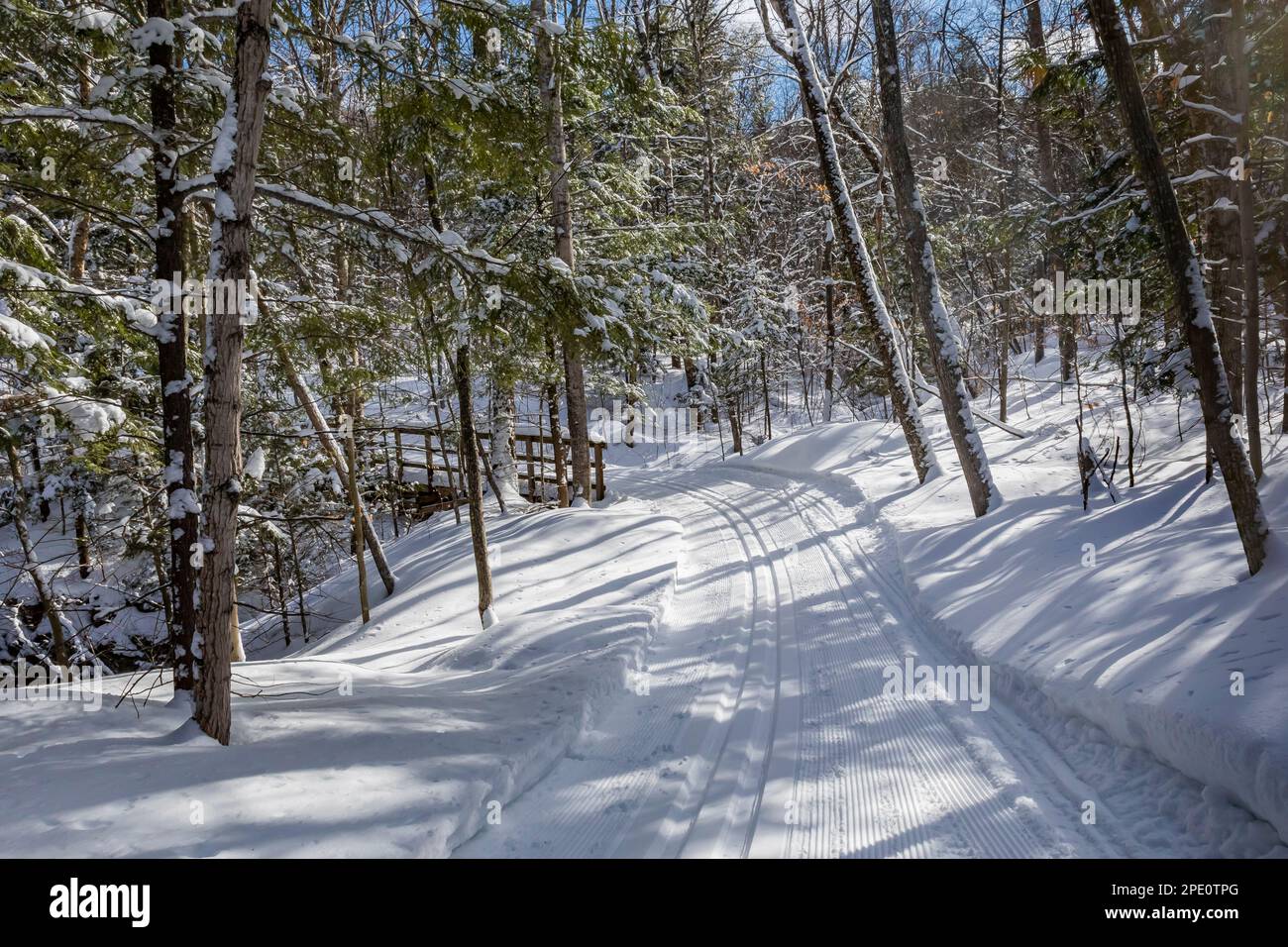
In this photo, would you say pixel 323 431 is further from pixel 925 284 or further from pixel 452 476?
pixel 452 476

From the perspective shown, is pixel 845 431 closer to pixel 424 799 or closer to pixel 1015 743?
pixel 1015 743

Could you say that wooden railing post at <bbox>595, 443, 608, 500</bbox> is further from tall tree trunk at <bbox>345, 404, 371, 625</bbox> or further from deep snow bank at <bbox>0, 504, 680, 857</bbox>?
deep snow bank at <bbox>0, 504, 680, 857</bbox>

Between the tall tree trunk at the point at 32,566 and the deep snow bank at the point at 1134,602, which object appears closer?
the deep snow bank at the point at 1134,602

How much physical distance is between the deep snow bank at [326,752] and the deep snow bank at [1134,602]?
342 cm

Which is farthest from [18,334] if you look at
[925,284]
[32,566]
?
[925,284]

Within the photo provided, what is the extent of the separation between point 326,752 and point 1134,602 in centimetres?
616

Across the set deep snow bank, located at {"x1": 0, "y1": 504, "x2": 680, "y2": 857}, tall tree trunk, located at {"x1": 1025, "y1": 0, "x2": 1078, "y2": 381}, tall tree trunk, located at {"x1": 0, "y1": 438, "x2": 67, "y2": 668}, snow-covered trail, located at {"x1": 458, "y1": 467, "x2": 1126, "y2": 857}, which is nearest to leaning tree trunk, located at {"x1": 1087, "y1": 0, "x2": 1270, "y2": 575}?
snow-covered trail, located at {"x1": 458, "y1": 467, "x2": 1126, "y2": 857}

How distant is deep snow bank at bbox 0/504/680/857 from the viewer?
3207mm

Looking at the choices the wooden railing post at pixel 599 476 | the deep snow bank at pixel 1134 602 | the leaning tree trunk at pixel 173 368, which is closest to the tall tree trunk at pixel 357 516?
the leaning tree trunk at pixel 173 368

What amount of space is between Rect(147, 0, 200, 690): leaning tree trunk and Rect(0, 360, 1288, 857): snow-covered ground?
0.77 m

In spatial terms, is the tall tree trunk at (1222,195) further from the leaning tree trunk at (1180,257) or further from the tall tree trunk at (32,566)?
the tall tree trunk at (32,566)

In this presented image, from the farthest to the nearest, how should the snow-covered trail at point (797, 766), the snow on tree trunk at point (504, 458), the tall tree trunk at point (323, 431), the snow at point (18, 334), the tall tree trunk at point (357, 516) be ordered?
the snow on tree trunk at point (504, 458)
the tall tree trunk at point (357, 516)
the tall tree trunk at point (323, 431)
the snow at point (18, 334)
the snow-covered trail at point (797, 766)

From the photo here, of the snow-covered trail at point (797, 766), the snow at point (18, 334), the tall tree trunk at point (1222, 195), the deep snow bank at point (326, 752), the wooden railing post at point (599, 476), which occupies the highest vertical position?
the tall tree trunk at point (1222, 195)

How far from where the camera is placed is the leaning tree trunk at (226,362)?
390 cm
